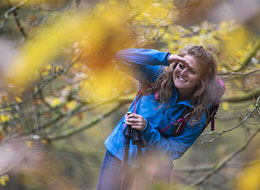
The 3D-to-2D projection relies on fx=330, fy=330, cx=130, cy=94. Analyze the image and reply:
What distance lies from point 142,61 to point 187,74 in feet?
0.73

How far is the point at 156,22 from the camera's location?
2350 mm

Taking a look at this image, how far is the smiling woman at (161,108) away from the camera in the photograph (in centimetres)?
153

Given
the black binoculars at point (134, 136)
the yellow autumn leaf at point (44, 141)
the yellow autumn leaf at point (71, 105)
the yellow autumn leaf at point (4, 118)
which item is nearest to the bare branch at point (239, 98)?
the black binoculars at point (134, 136)

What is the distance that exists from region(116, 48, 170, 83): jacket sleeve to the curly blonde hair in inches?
2.4

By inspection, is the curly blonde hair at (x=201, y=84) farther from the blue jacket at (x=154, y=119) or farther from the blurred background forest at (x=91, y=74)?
the blurred background forest at (x=91, y=74)

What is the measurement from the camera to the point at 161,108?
160 cm

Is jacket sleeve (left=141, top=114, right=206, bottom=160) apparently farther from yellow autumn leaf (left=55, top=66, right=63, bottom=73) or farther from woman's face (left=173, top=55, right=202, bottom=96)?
yellow autumn leaf (left=55, top=66, right=63, bottom=73)

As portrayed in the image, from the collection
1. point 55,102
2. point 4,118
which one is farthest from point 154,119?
point 4,118

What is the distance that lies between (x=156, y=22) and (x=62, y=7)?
1397mm

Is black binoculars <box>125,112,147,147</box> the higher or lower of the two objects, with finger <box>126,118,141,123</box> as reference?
lower

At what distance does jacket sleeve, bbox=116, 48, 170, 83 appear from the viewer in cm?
146

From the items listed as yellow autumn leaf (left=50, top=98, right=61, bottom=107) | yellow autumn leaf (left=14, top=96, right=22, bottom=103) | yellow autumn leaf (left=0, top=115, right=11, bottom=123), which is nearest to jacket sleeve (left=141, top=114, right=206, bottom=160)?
yellow autumn leaf (left=14, top=96, right=22, bottom=103)

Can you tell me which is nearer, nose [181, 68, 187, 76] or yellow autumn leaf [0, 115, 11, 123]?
nose [181, 68, 187, 76]

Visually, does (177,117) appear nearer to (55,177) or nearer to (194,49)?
(194,49)
